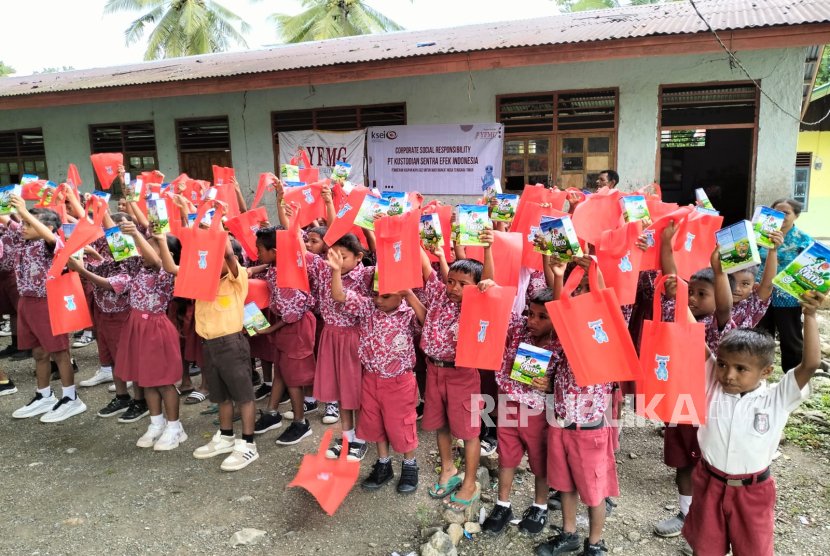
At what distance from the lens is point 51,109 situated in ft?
31.9

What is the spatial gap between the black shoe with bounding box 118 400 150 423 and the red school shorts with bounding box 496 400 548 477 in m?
2.67

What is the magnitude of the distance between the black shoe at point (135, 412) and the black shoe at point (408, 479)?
6.83 feet

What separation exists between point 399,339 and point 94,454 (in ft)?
7.14

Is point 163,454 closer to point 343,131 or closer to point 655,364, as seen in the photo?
point 655,364

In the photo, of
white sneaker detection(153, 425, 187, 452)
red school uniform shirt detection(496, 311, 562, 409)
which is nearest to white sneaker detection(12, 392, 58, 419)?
white sneaker detection(153, 425, 187, 452)

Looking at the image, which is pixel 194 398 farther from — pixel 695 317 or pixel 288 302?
pixel 695 317

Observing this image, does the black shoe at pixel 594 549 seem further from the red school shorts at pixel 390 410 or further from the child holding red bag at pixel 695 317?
the red school shorts at pixel 390 410

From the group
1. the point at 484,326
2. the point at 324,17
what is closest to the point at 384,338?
the point at 484,326

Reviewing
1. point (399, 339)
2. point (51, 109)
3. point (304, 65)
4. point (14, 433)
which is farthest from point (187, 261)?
point (51, 109)

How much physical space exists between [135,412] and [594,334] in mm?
3286

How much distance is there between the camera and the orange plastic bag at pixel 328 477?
2.63 meters

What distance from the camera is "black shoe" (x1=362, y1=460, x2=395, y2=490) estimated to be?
2.95 metres

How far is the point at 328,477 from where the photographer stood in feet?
8.85

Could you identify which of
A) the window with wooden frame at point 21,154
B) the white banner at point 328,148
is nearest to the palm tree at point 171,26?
the window with wooden frame at point 21,154
